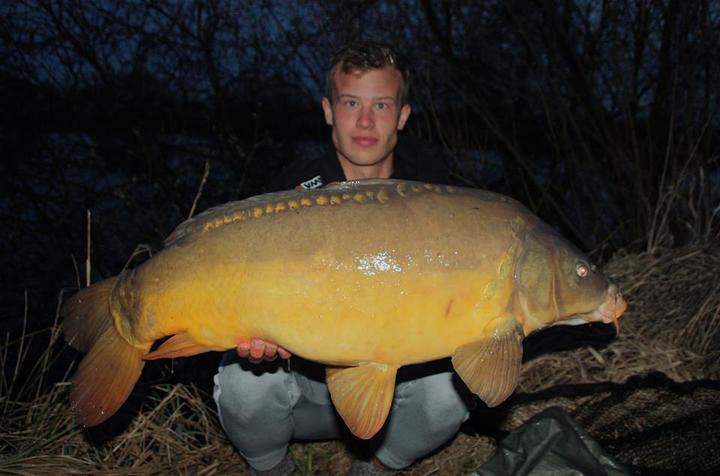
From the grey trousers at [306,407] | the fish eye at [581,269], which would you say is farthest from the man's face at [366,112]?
the fish eye at [581,269]

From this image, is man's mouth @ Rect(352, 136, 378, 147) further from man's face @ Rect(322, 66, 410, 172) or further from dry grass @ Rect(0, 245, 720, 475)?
dry grass @ Rect(0, 245, 720, 475)

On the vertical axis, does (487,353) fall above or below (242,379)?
above

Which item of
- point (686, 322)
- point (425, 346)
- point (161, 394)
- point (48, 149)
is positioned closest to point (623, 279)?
point (686, 322)

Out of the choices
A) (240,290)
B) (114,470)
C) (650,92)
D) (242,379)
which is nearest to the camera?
(240,290)

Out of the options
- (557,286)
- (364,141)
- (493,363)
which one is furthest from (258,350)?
(364,141)

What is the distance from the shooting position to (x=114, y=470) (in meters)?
1.79

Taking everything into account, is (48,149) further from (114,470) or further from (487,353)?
(487,353)

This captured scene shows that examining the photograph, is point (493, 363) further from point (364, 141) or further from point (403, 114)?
point (403, 114)

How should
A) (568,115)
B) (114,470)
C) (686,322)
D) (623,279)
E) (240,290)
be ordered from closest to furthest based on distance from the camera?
(240,290) → (114,470) → (686,322) → (623,279) → (568,115)

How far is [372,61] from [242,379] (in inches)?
40.3

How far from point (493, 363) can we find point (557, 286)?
0.23 m

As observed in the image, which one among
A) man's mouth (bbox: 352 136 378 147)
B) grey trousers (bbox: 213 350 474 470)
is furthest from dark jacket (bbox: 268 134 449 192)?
grey trousers (bbox: 213 350 474 470)

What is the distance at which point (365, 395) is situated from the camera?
1.33 metres

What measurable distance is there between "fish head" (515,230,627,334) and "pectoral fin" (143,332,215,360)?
700 millimetres
